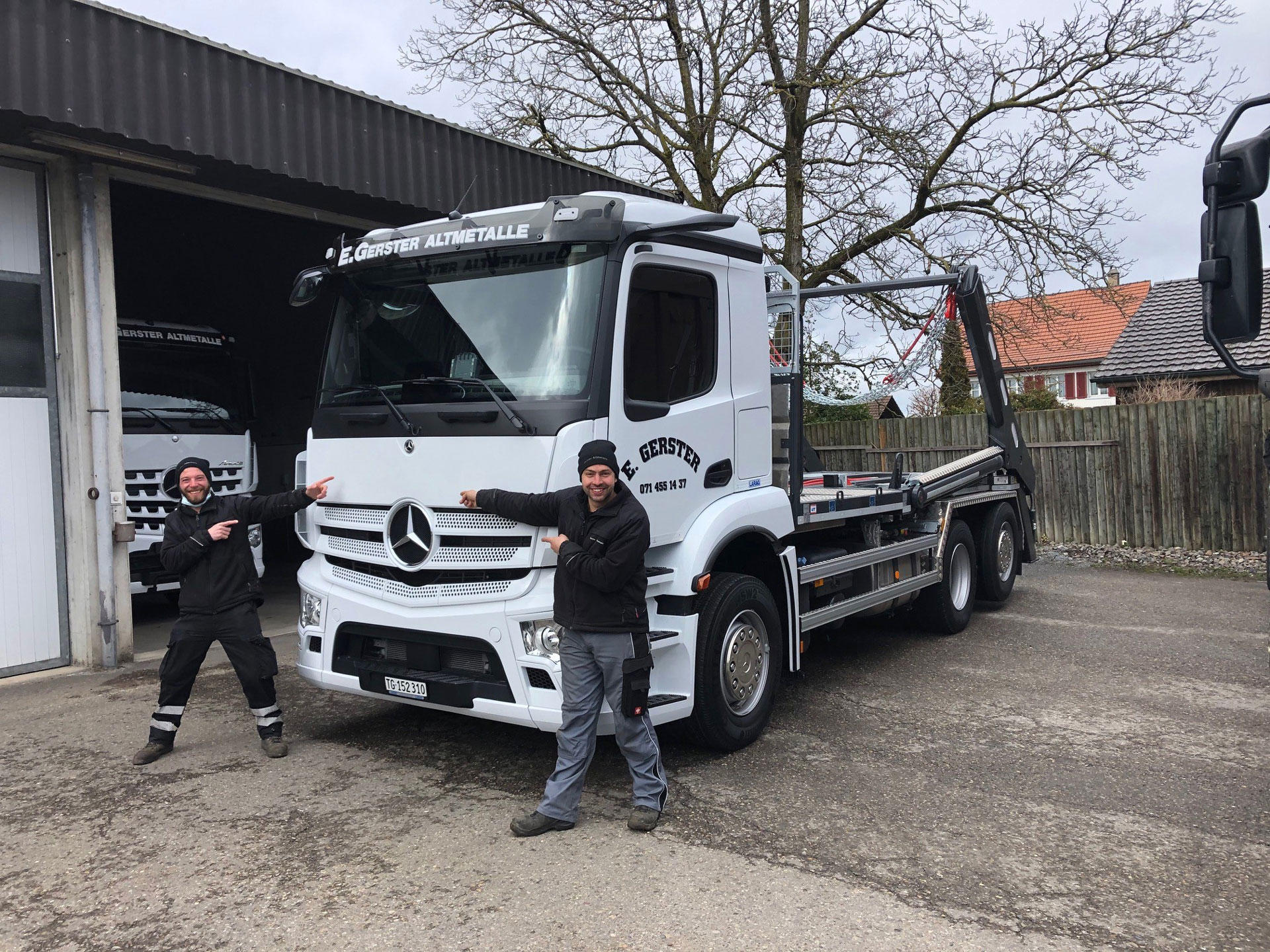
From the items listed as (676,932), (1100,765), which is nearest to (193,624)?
(676,932)

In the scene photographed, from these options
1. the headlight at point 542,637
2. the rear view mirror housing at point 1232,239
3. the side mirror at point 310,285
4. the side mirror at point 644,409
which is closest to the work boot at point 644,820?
the headlight at point 542,637

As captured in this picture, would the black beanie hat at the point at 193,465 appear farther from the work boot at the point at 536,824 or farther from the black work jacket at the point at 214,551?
the work boot at the point at 536,824

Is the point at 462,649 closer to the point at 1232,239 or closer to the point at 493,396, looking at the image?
the point at 493,396

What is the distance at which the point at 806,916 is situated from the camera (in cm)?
354

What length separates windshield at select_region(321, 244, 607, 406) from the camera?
464cm

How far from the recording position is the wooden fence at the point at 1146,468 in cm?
1256

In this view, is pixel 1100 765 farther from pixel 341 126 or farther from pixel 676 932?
pixel 341 126

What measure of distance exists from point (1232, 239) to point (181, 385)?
387 inches

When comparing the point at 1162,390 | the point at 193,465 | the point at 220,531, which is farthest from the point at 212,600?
the point at 1162,390

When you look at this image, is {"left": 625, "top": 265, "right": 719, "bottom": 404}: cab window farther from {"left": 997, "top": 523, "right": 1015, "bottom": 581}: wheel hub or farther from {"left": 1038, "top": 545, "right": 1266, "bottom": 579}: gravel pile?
{"left": 1038, "top": 545, "right": 1266, "bottom": 579}: gravel pile

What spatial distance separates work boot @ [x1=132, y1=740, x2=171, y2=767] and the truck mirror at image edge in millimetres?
5344

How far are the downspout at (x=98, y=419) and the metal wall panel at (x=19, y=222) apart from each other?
319mm

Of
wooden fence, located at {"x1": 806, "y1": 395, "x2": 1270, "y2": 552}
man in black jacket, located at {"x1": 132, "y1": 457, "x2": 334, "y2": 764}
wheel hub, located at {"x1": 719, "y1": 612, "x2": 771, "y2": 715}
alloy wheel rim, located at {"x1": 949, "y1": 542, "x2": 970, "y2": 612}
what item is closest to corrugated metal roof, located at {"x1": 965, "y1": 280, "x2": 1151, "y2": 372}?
wooden fence, located at {"x1": 806, "y1": 395, "x2": 1270, "y2": 552}

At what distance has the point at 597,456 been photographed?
4.25m
